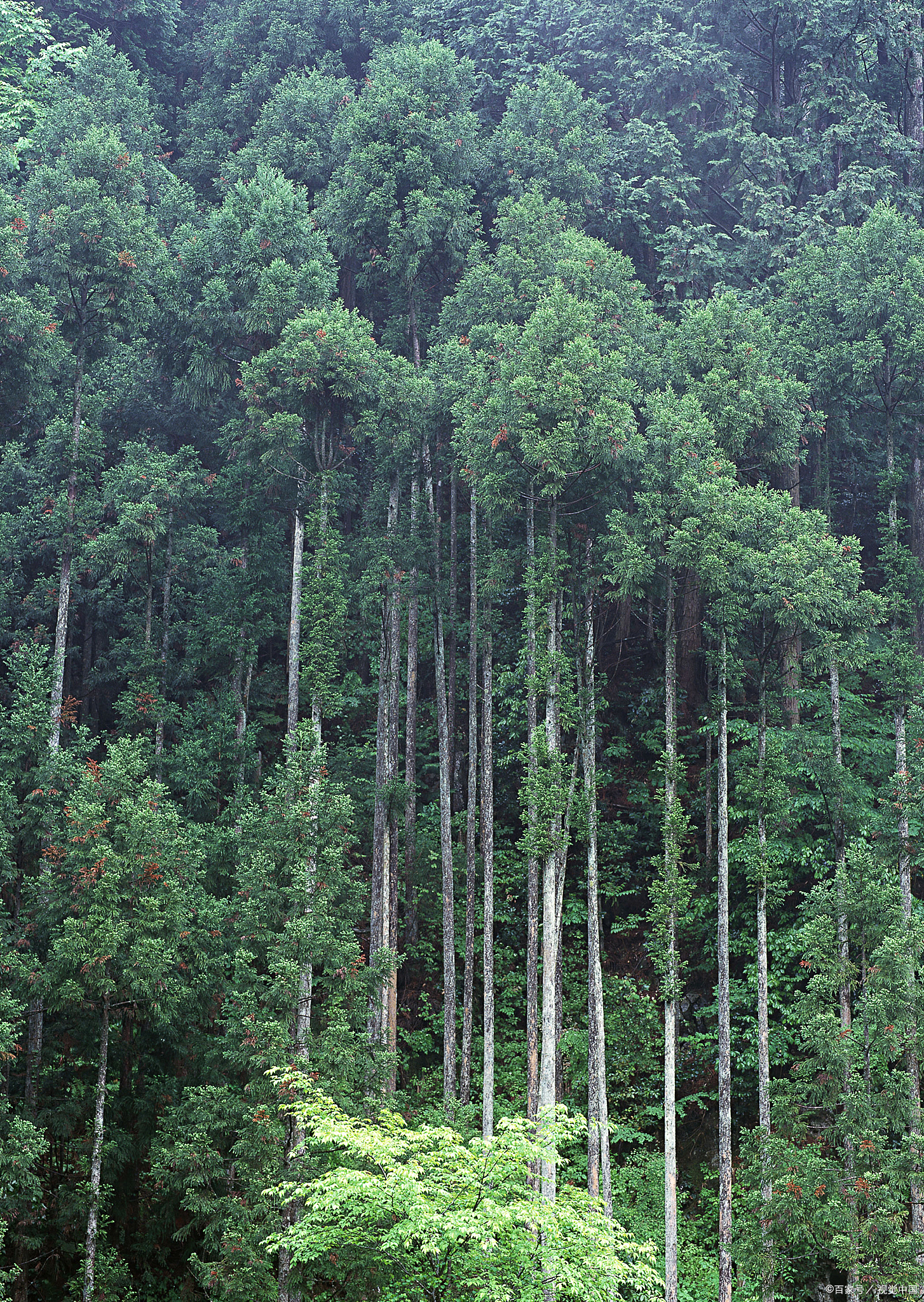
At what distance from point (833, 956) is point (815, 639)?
5711 mm

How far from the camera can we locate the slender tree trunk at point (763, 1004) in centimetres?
1734

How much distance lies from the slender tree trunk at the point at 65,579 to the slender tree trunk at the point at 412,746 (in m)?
7.05

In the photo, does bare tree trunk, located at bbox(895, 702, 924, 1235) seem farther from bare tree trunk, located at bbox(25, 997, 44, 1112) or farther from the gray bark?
bare tree trunk, located at bbox(25, 997, 44, 1112)

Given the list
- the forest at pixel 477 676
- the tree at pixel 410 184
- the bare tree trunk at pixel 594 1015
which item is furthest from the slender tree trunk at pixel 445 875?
the tree at pixel 410 184

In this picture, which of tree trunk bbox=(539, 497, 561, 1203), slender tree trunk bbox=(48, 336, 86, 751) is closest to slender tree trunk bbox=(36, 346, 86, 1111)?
slender tree trunk bbox=(48, 336, 86, 751)

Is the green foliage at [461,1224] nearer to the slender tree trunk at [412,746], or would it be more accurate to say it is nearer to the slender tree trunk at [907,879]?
the slender tree trunk at [907,879]

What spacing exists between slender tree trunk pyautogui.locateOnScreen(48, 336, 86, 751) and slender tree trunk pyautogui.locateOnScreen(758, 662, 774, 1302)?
1250 centimetres

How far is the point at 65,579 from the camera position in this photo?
77.5 ft

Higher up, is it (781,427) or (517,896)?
(781,427)

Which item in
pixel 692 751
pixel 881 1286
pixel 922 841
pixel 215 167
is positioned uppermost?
pixel 215 167

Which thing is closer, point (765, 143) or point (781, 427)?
point (781, 427)

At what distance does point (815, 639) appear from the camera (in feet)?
69.3

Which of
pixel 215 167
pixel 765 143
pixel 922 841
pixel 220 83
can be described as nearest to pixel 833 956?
pixel 922 841

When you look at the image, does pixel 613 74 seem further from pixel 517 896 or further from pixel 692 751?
Result: pixel 517 896
